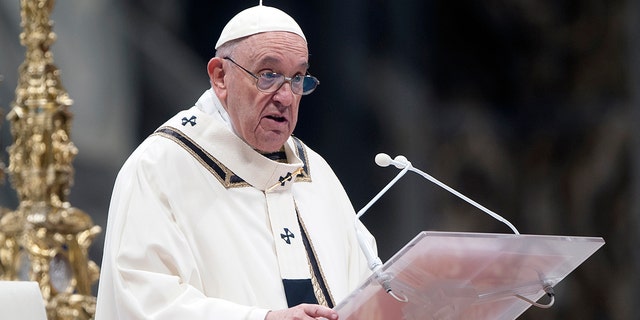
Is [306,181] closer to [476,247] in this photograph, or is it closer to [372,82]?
[476,247]

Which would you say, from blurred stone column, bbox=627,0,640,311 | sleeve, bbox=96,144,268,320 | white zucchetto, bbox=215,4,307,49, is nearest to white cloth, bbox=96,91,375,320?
sleeve, bbox=96,144,268,320

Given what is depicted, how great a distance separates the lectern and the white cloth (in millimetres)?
389

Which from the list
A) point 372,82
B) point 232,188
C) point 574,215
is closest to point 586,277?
point 574,215

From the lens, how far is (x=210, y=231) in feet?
13.3

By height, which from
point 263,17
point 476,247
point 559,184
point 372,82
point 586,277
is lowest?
point 586,277

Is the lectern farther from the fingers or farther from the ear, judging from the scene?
the ear

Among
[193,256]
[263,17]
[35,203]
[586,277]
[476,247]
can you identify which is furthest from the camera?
[586,277]

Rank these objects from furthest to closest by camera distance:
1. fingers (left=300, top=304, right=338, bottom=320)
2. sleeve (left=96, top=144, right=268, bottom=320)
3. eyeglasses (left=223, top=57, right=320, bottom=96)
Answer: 1. eyeglasses (left=223, top=57, right=320, bottom=96)
2. sleeve (left=96, top=144, right=268, bottom=320)
3. fingers (left=300, top=304, right=338, bottom=320)

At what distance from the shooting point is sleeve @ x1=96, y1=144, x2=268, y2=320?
3.77 meters

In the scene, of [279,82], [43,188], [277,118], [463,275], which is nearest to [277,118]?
[277,118]

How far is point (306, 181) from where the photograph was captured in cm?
449

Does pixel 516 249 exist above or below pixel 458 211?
above

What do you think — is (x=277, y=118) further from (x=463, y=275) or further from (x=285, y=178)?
(x=463, y=275)

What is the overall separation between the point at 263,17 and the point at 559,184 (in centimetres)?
359
